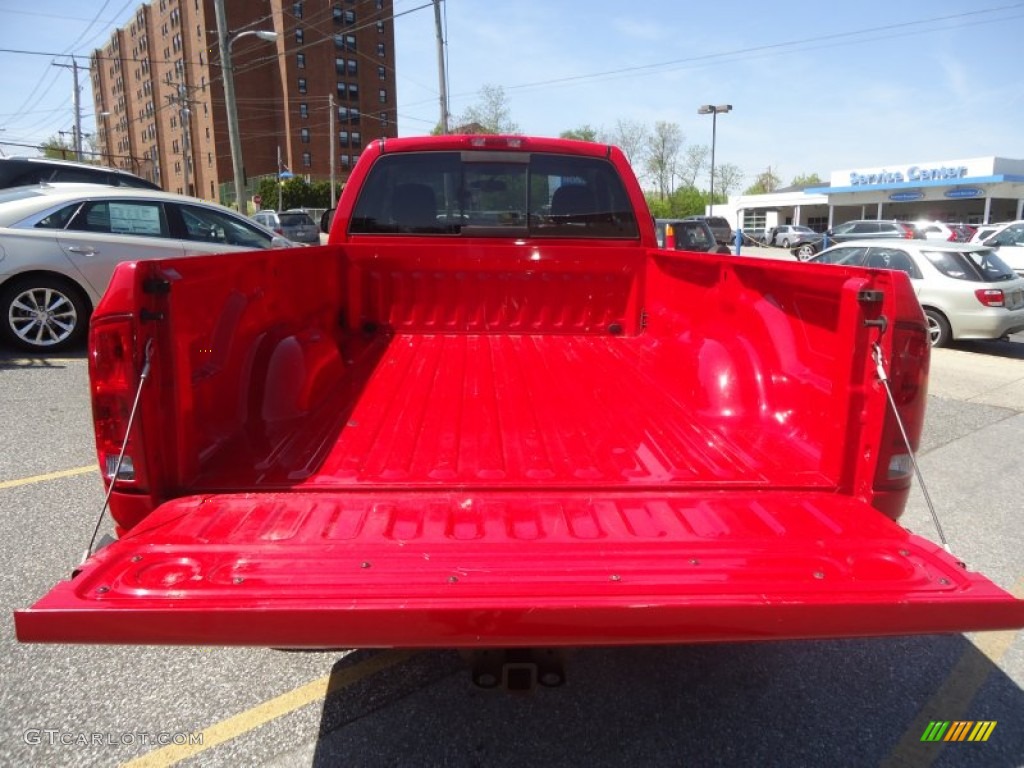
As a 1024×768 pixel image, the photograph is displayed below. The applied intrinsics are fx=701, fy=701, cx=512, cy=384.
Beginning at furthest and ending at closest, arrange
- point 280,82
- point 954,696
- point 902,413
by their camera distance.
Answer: point 280,82, point 954,696, point 902,413

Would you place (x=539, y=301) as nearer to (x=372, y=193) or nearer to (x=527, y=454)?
(x=372, y=193)

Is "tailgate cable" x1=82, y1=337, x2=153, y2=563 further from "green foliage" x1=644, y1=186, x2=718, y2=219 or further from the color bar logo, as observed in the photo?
"green foliage" x1=644, y1=186, x2=718, y2=219

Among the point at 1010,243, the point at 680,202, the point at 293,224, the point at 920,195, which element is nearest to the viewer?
the point at 1010,243

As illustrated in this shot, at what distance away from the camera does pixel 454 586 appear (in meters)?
1.67

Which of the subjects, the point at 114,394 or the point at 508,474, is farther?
the point at 508,474

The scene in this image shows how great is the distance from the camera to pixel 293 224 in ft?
102

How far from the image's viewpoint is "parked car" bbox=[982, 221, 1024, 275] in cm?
1736

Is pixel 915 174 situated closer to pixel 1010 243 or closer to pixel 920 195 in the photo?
pixel 920 195

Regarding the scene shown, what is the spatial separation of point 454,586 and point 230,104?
22.3 m

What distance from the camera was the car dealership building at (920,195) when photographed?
4631cm

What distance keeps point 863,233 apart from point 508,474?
33.4 metres

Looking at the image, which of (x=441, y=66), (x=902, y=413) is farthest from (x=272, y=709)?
(x=441, y=66)

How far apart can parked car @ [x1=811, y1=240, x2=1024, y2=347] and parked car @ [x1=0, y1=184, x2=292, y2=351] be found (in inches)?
363

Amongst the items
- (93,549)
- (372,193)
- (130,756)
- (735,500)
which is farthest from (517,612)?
(372,193)
